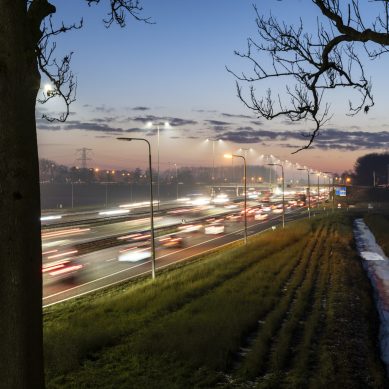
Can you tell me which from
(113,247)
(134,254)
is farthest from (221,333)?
(113,247)

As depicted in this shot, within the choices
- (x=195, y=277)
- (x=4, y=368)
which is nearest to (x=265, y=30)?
(x=4, y=368)

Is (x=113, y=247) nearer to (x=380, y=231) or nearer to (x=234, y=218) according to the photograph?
(x=234, y=218)

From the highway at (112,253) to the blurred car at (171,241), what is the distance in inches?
21.2

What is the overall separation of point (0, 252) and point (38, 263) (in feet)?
1.63

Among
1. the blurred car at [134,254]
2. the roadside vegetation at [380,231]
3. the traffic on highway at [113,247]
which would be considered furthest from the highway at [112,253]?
the roadside vegetation at [380,231]

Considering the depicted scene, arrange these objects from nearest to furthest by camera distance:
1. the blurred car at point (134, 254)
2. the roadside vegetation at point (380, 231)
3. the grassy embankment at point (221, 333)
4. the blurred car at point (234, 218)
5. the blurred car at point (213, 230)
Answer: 1. the grassy embankment at point (221, 333)
2. the blurred car at point (134, 254)
3. the roadside vegetation at point (380, 231)
4. the blurred car at point (213, 230)
5. the blurred car at point (234, 218)

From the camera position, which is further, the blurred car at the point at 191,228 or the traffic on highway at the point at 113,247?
the blurred car at the point at 191,228

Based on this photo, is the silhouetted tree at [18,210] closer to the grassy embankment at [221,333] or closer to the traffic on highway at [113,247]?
the grassy embankment at [221,333]

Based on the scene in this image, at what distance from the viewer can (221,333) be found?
53.6ft

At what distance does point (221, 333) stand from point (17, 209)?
489 inches

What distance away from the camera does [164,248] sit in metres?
47.0

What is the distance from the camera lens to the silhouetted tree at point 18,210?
17.2ft

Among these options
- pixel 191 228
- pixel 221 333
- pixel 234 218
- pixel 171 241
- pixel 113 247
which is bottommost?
pixel 234 218

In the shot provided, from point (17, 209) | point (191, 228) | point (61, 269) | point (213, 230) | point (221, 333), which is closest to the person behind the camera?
point (17, 209)
